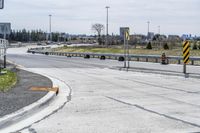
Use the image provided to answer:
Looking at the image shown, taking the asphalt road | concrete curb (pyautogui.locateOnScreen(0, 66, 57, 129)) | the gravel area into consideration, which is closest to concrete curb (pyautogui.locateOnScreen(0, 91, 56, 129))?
concrete curb (pyautogui.locateOnScreen(0, 66, 57, 129))

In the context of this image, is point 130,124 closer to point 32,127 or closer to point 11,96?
point 32,127

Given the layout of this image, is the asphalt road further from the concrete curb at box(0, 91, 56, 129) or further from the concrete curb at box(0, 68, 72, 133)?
the concrete curb at box(0, 91, 56, 129)

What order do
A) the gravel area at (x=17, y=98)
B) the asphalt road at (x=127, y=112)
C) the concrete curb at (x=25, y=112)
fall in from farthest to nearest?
1. the gravel area at (x=17, y=98)
2. the concrete curb at (x=25, y=112)
3. the asphalt road at (x=127, y=112)

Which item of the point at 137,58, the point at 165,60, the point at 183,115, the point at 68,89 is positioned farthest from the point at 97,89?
the point at 137,58

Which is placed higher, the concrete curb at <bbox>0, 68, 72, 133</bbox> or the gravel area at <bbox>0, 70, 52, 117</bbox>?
the gravel area at <bbox>0, 70, 52, 117</bbox>

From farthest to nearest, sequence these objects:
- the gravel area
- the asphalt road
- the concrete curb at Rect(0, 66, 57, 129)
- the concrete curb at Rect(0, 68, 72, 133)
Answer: the gravel area, the concrete curb at Rect(0, 66, 57, 129), the concrete curb at Rect(0, 68, 72, 133), the asphalt road

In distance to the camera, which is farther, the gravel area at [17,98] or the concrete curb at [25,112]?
the gravel area at [17,98]

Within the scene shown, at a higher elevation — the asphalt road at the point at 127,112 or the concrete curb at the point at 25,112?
the concrete curb at the point at 25,112

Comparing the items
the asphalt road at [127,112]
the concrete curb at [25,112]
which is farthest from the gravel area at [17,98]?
the asphalt road at [127,112]

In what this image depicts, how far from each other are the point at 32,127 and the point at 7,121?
0.57m

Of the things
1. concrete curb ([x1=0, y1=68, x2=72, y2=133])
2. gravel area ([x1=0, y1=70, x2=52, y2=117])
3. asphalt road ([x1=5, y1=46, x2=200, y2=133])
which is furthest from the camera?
gravel area ([x1=0, y1=70, x2=52, y2=117])

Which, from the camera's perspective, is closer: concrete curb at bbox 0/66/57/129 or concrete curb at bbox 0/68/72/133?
concrete curb at bbox 0/68/72/133

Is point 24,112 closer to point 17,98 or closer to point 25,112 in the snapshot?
point 25,112

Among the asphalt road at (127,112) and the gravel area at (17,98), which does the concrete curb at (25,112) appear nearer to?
the gravel area at (17,98)
